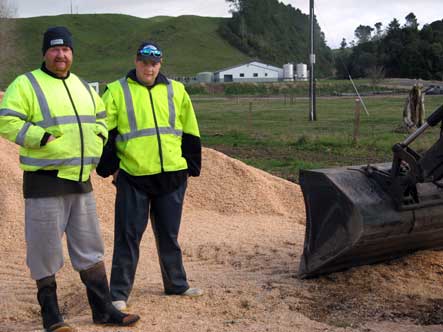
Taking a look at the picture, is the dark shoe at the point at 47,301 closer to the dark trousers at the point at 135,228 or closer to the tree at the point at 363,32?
the dark trousers at the point at 135,228

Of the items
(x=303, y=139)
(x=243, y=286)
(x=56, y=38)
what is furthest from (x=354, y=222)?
(x=303, y=139)

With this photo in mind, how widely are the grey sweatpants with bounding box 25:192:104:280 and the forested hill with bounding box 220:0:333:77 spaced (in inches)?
4332

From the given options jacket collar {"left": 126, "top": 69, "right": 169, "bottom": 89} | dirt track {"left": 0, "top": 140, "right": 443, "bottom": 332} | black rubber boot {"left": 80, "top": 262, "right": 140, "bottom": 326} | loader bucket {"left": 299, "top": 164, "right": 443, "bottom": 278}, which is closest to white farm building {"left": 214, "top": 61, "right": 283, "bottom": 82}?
dirt track {"left": 0, "top": 140, "right": 443, "bottom": 332}

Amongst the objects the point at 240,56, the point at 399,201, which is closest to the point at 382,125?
the point at 399,201

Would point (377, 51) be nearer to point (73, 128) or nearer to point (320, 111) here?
point (320, 111)

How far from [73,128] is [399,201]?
2.58 meters

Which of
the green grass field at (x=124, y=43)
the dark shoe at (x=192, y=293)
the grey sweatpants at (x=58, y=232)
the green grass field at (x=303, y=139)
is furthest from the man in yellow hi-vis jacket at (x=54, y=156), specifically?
the green grass field at (x=124, y=43)

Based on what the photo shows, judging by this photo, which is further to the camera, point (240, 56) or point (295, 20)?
point (295, 20)

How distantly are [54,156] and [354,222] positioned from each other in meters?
2.39

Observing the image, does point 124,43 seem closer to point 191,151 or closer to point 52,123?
point 191,151

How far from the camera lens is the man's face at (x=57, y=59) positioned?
14.8 ft

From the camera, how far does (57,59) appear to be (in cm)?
451

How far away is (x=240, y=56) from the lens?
4353 inches

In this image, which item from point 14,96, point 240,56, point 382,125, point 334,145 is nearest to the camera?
point 14,96
